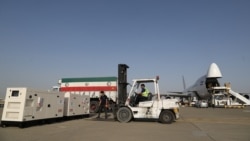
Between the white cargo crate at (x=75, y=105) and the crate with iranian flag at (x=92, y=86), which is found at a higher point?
the crate with iranian flag at (x=92, y=86)

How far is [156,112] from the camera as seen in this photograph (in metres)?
11.2

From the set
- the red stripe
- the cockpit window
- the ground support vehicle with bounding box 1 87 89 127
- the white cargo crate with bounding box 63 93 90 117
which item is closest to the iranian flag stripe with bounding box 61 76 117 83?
the red stripe

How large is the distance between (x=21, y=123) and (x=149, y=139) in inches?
213

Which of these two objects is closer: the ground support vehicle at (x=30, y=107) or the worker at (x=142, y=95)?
the ground support vehicle at (x=30, y=107)

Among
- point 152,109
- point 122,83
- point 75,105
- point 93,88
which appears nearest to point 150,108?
point 152,109

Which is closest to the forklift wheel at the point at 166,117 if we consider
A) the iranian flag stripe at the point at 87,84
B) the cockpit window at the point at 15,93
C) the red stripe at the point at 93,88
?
the cockpit window at the point at 15,93

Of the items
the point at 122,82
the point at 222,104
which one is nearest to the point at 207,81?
the point at 222,104

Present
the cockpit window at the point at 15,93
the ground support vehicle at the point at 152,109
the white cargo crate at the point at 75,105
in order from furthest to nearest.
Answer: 1. the white cargo crate at the point at 75,105
2. the ground support vehicle at the point at 152,109
3. the cockpit window at the point at 15,93

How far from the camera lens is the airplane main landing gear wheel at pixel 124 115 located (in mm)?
11352

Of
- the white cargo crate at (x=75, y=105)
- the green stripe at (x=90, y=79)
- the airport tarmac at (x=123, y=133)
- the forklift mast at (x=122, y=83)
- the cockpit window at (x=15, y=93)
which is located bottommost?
the airport tarmac at (x=123, y=133)

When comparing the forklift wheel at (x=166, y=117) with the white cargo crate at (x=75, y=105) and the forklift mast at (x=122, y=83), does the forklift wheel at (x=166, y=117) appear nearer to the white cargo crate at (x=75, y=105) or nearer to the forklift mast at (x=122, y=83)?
the forklift mast at (x=122, y=83)

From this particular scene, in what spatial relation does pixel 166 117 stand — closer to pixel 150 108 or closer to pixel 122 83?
pixel 150 108

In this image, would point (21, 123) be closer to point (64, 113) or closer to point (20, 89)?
point (20, 89)

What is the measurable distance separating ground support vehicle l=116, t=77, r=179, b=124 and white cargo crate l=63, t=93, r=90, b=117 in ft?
9.87
